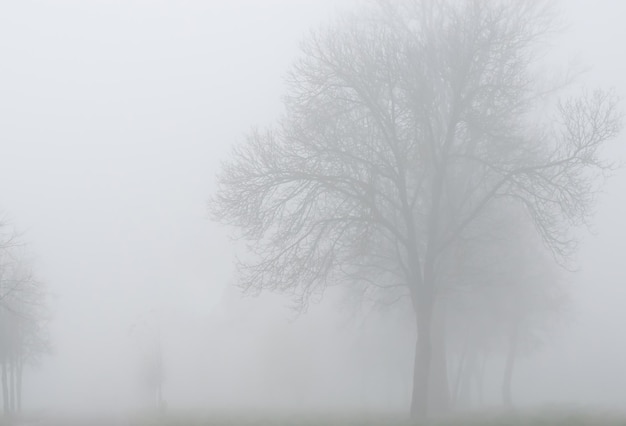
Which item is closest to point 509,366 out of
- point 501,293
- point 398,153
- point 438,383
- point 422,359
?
point 501,293

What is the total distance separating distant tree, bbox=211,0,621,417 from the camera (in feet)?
72.0

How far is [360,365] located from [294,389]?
7567 mm

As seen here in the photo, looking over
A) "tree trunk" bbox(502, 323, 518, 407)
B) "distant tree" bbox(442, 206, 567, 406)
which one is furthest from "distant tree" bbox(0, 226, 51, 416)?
"tree trunk" bbox(502, 323, 518, 407)

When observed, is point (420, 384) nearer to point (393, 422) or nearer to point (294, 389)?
point (393, 422)

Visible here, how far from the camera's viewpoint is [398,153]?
2214cm

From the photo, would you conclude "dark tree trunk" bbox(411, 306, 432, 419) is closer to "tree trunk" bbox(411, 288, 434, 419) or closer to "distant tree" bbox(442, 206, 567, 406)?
"tree trunk" bbox(411, 288, 434, 419)

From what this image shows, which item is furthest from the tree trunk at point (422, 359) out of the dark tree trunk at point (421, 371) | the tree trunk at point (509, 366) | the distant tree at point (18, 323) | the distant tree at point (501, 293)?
the distant tree at point (18, 323)

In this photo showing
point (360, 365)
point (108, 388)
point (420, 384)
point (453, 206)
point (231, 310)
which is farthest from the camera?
point (108, 388)

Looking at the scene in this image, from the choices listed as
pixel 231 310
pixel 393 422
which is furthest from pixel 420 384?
pixel 231 310

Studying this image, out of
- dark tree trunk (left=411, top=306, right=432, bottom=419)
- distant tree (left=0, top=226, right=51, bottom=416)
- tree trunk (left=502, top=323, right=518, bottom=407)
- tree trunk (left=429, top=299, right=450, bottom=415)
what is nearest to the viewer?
dark tree trunk (left=411, top=306, right=432, bottom=419)

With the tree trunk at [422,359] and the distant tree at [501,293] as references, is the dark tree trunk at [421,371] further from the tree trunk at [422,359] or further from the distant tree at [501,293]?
the distant tree at [501,293]

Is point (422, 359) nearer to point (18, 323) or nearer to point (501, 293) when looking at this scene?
Answer: point (501, 293)

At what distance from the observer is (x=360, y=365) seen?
2125 inches

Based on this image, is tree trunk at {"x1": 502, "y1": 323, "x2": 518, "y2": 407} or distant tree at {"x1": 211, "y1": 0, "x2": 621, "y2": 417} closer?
distant tree at {"x1": 211, "y1": 0, "x2": 621, "y2": 417}
